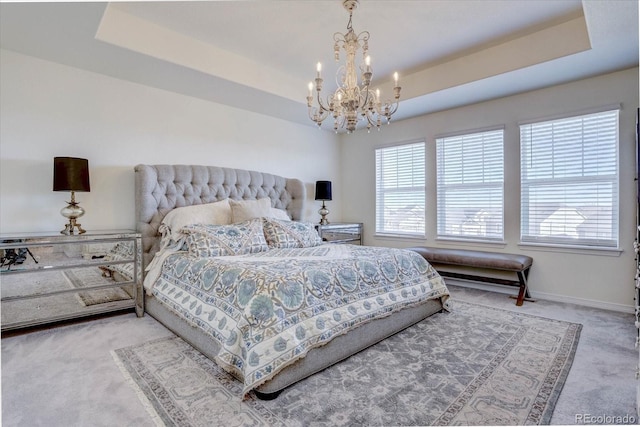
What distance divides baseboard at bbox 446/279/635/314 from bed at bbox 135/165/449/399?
1350mm

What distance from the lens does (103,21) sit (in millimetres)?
2654

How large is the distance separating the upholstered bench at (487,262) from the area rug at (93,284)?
3564mm

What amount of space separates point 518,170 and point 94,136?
4891 mm

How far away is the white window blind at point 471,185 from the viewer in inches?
166

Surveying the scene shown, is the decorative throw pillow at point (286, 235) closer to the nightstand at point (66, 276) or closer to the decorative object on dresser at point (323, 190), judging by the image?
the nightstand at point (66, 276)

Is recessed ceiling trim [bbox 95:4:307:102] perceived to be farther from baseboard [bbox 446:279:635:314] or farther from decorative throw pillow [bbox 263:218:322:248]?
baseboard [bbox 446:279:635:314]

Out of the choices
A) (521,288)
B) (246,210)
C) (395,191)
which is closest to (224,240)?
(246,210)

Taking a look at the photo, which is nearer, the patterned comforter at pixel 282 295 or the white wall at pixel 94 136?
the patterned comforter at pixel 282 295

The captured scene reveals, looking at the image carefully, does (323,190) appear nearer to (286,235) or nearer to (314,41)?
(286,235)

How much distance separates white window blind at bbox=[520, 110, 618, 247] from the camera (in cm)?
343

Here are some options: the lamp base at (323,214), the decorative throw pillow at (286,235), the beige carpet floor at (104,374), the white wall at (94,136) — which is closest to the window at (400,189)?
the lamp base at (323,214)

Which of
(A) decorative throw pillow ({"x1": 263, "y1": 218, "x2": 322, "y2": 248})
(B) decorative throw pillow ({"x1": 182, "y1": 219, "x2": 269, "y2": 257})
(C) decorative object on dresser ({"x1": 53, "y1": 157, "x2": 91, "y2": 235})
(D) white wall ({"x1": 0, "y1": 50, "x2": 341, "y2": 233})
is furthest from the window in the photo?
(C) decorative object on dresser ({"x1": 53, "y1": 157, "x2": 91, "y2": 235})

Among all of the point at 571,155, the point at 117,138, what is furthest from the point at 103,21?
the point at 571,155

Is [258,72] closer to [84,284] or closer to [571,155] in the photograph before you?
[84,284]
